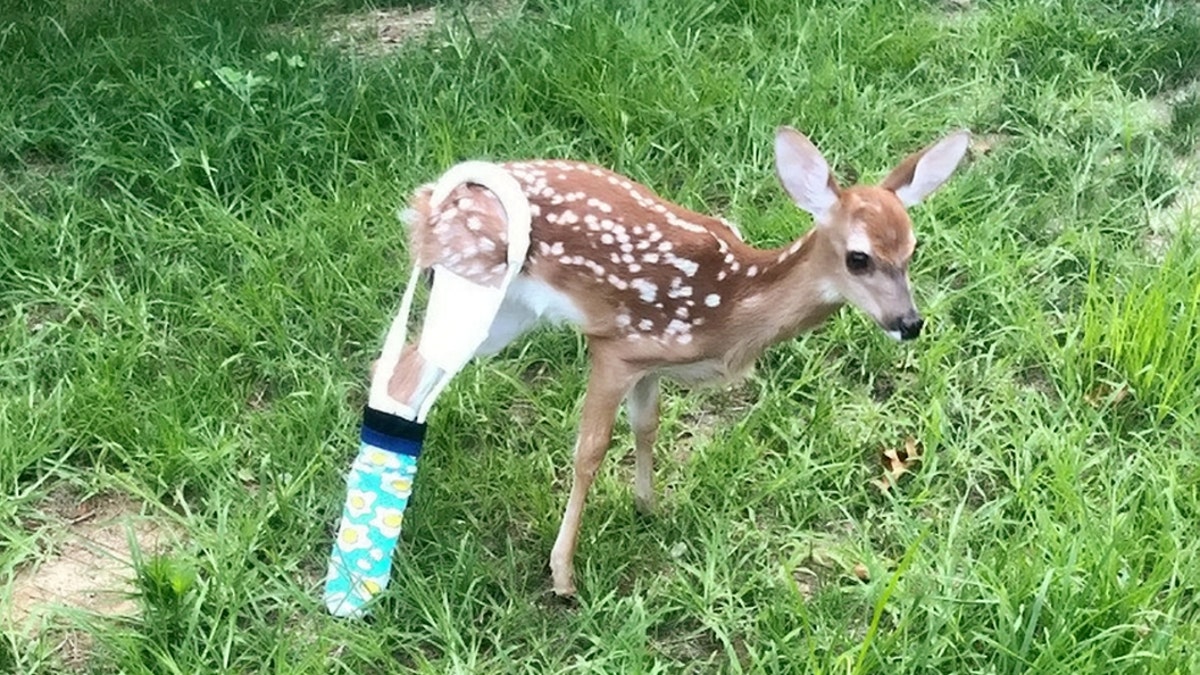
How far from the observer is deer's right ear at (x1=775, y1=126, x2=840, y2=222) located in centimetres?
253

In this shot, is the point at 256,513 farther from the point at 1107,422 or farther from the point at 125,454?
the point at 1107,422

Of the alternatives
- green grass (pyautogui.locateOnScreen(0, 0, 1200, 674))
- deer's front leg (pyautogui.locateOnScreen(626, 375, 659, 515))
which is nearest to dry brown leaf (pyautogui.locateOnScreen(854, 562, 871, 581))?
green grass (pyautogui.locateOnScreen(0, 0, 1200, 674))

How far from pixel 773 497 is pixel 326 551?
1026 mm

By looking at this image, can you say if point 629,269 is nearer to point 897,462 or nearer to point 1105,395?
point 897,462

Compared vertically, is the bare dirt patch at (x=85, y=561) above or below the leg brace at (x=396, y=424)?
below

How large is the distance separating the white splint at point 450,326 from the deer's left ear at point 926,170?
0.74 metres

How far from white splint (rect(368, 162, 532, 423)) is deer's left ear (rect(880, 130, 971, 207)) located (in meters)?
0.74

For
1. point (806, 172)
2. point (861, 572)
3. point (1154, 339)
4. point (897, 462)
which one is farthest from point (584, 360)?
point (1154, 339)

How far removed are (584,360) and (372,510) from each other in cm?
94

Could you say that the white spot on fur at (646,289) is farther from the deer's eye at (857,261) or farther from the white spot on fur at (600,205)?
the deer's eye at (857,261)

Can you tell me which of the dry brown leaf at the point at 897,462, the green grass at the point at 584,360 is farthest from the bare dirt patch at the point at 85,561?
the dry brown leaf at the point at 897,462

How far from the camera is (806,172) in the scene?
255 cm

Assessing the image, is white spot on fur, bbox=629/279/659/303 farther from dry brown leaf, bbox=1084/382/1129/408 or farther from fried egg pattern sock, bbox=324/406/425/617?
dry brown leaf, bbox=1084/382/1129/408

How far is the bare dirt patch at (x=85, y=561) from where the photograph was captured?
2793mm
